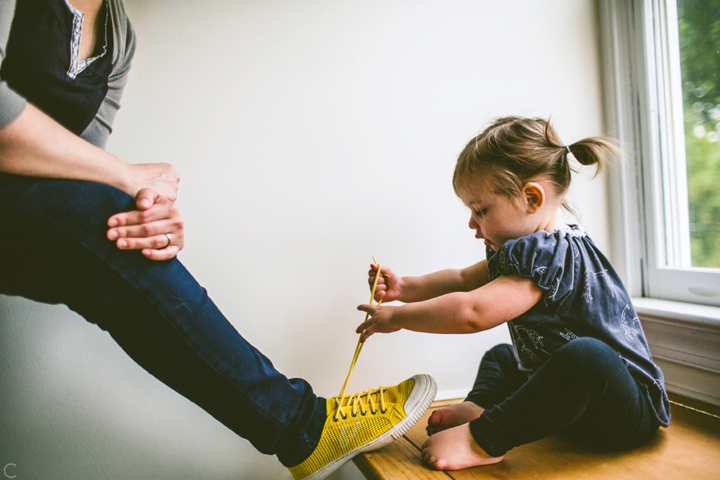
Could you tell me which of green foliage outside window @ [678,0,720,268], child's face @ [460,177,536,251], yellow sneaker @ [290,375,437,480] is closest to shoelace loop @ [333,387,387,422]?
yellow sneaker @ [290,375,437,480]

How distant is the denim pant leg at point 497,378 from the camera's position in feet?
2.97

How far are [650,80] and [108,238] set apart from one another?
1.20m

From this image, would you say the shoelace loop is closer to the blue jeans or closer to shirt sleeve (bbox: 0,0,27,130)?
the blue jeans

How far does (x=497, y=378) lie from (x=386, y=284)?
0.29 meters

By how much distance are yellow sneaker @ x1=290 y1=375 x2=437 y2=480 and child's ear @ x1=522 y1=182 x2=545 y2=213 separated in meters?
0.35

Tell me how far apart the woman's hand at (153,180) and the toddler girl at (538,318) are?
0.36 meters

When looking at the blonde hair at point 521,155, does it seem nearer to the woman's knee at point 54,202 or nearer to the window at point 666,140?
the window at point 666,140

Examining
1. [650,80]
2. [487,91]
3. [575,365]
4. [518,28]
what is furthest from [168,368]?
[650,80]

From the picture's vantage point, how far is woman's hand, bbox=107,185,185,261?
23.0 inches

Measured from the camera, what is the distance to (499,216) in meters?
0.81

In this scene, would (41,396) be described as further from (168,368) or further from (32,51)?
(32,51)

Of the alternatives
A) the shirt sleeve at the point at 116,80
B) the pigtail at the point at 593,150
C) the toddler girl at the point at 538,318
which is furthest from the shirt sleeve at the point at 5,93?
the pigtail at the point at 593,150

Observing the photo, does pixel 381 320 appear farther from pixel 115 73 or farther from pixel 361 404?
pixel 115 73

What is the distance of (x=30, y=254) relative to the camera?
0.58 m
